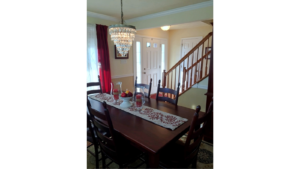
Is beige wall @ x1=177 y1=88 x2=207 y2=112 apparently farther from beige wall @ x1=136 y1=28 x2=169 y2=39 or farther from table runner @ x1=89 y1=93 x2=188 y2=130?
beige wall @ x1=136 y1=28 x2=169 y2=39

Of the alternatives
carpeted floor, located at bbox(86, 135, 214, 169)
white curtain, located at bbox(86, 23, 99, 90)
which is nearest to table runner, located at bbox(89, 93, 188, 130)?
carpeted floor, located at bbox(86, 135, 214, 169)

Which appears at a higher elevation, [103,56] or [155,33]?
[155,33]

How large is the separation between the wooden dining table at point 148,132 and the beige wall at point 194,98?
1.26m

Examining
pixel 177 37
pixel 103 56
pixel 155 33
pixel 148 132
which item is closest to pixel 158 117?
pixel 148 132

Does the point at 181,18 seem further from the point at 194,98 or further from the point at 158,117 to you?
the point at 158,117

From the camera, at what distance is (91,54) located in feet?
10.5

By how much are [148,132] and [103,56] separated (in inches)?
98.9

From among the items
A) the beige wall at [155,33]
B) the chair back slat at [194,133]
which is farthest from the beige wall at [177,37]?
the chair back slat at [194,133]

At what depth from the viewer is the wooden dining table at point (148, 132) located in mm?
1164
